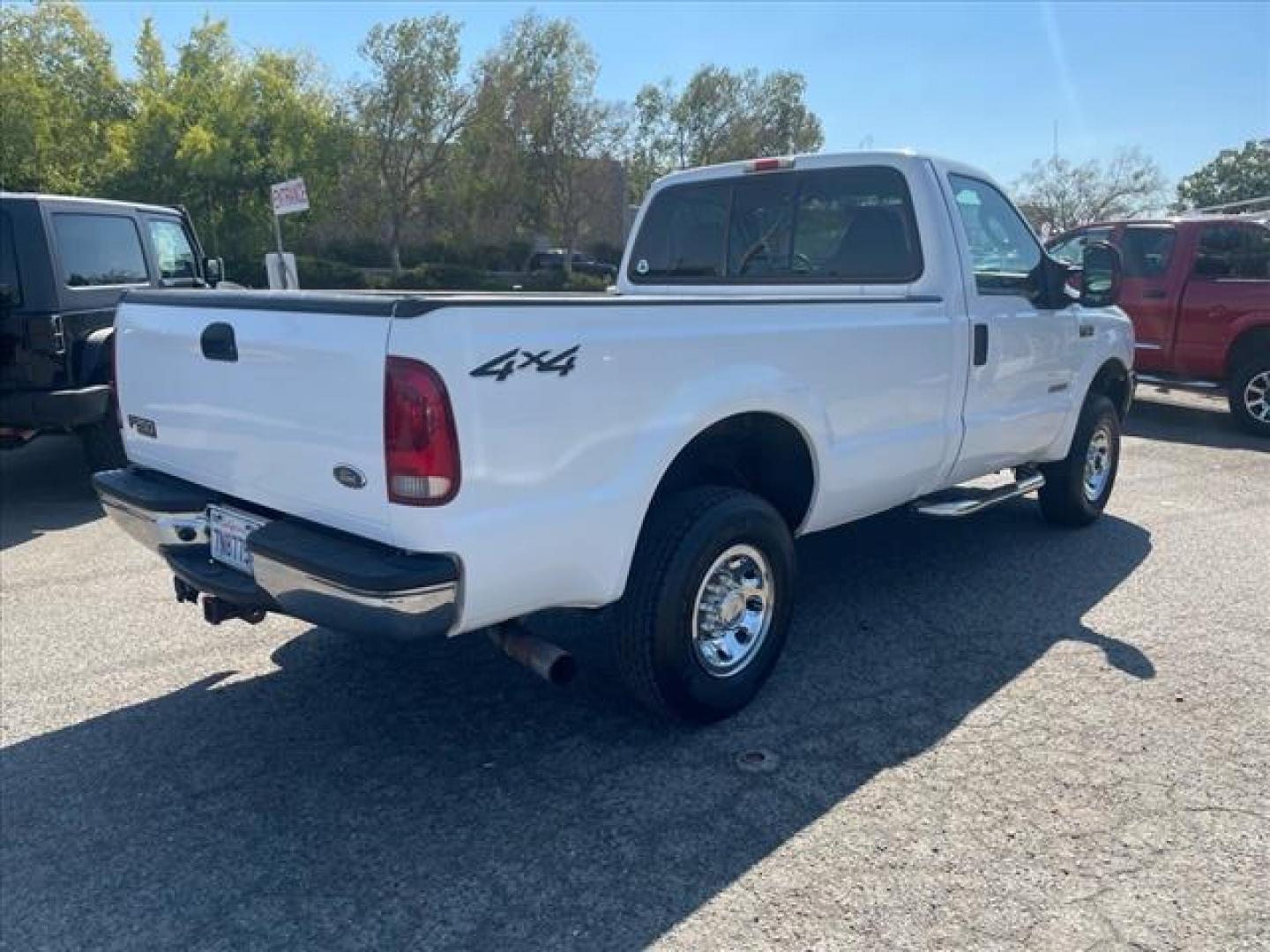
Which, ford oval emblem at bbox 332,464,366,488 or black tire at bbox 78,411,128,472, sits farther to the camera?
black tire at bbox 78,411,128,472

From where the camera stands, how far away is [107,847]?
2.76 meters

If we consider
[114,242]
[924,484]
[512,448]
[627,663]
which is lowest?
[627,663]

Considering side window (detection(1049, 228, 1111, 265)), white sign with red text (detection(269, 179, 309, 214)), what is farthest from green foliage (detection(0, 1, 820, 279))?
side window (detection(1049, 228, 1111, 265))

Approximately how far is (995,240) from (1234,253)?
21.3ft

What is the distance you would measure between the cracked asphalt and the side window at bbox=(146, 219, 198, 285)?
4083 mm

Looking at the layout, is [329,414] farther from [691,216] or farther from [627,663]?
[691,216]

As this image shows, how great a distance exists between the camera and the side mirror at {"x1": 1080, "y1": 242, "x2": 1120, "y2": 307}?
4945 millimetres

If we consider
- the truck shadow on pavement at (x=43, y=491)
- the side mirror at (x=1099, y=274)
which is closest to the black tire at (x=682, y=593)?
the side mirror at (x=1099, y=274)

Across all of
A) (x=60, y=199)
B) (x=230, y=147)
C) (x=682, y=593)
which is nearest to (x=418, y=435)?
(x=682, y=593)

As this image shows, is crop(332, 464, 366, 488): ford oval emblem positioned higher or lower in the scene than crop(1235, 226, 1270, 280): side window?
lower

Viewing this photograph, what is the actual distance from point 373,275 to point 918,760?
112ft

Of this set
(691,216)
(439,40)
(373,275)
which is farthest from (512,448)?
(439,40)

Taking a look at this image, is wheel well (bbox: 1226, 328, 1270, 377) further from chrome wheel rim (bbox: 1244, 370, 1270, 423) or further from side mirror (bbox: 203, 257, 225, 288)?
side mirror (bbox: 203, 257, 225, 288)

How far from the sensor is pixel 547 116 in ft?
126
